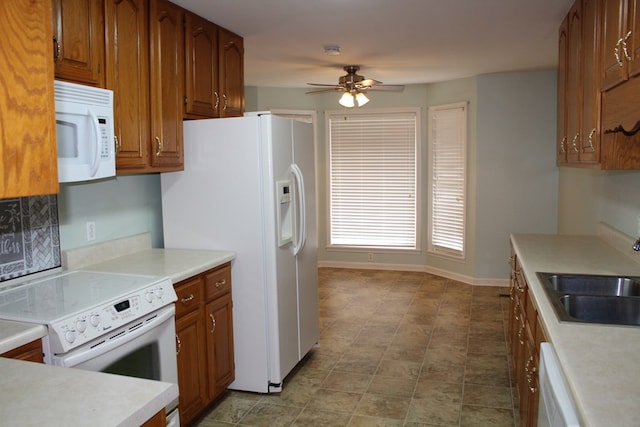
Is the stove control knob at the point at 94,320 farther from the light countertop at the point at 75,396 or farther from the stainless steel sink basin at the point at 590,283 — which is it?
the stainless steel sink basin at the point at 590,283

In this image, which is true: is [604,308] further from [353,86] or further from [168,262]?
[353,86]

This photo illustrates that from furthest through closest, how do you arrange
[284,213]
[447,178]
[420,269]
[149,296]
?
[420,269]
[447,178]
[284,213]
[149,296]

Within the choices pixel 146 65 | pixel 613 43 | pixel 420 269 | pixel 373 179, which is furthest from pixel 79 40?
pixel 420 269

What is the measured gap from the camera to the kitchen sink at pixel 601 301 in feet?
7.06

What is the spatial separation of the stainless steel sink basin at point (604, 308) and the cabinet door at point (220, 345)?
6.07 feet

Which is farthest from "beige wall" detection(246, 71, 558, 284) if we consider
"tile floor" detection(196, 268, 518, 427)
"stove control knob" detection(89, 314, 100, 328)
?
"stove control knob" detection(89, 314, 100, 328)

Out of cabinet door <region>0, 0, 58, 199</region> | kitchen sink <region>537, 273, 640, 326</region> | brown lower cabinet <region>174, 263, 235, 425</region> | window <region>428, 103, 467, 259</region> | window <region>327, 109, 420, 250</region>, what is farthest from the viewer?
window <region>327, 109, 420, 250</region>

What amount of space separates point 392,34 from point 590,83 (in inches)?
64.2

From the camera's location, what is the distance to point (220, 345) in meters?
3.14

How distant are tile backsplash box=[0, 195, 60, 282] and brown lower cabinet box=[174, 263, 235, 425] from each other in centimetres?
68

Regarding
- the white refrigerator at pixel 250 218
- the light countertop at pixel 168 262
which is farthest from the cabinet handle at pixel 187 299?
the white refrigerator at pixel 250 218

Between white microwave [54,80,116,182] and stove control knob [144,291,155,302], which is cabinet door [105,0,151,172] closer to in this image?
white microwave [54,80,116,182]

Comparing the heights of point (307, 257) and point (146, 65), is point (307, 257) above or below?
below

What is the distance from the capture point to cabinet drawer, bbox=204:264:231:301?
9.84 ft
